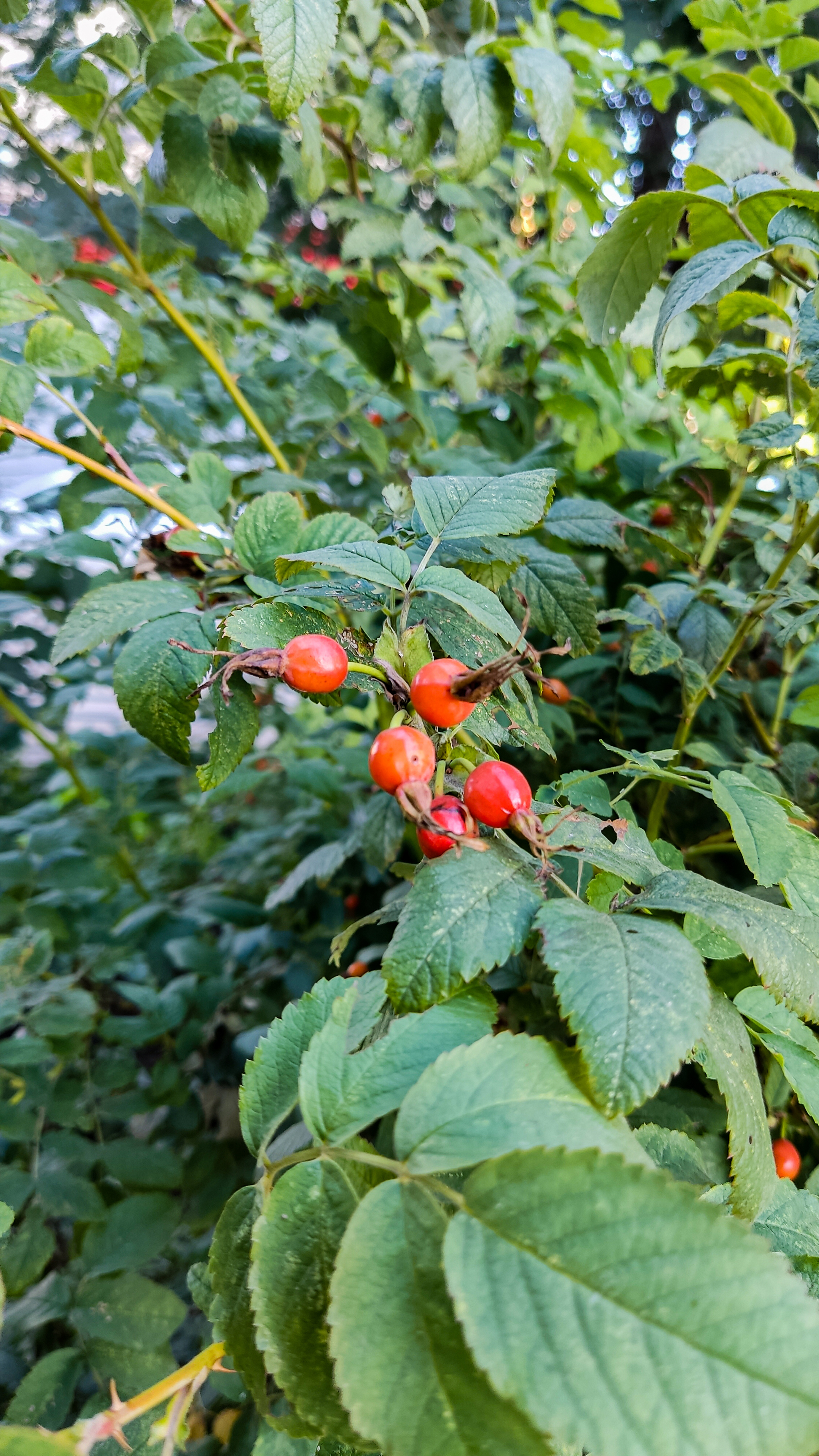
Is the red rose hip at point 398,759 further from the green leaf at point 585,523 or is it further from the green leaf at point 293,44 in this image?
the green leaf at point 293,44

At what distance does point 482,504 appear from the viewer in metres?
0.47

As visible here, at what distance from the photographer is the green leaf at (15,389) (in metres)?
0.62

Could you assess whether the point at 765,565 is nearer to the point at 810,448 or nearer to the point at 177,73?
the point at 810,448

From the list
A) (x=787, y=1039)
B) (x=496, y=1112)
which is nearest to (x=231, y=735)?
(x=496, y=1112)

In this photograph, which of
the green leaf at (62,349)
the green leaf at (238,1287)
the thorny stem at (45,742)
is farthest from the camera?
the thorny stem at (45,742)

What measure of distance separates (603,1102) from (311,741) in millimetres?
1110

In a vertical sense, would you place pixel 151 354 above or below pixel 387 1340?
above

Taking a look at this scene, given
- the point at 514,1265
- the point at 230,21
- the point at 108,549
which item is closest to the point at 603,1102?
the point at 514,1265

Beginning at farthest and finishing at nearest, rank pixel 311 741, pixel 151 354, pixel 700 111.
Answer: pixel 700 111
pixel 311 741
pixel 151 354

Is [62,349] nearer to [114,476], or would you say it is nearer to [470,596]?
[114,476]

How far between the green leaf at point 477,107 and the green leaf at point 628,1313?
0.86m

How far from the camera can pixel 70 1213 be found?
0.85 meters

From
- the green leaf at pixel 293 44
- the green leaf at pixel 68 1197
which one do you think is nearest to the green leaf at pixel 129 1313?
the green leaf at pixel 68 1197

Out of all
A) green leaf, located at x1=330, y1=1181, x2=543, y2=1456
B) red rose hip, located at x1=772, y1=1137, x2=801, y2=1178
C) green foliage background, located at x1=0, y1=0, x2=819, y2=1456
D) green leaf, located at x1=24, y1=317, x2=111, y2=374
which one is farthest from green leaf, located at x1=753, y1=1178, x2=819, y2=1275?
green leaf, located at x1=24, y1=317, x2=111, y2=374
